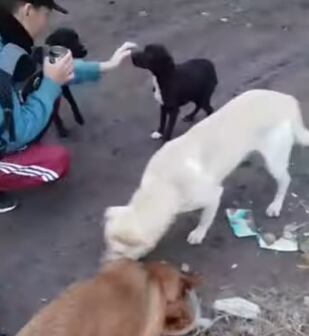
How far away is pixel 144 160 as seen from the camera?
389cm

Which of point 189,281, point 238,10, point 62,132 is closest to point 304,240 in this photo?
point 189,281

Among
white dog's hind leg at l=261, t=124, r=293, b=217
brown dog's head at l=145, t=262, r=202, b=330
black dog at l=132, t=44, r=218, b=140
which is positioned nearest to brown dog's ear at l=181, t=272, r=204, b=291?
brown dog's head at l=145, t=262, r=202, b=330

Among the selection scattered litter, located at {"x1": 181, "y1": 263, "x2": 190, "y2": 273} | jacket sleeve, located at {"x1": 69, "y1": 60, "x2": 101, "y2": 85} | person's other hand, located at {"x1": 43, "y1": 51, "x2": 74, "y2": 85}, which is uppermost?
person's other hand, located at {"x1": 43, "y1": 51, "x2": 74, "y2": 85}

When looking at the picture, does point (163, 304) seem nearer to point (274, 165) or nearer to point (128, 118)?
point (274, 165)

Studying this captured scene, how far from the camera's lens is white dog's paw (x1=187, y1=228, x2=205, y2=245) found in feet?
11.2

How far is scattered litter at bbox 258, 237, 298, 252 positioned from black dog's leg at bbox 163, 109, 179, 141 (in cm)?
70

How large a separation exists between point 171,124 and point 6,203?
73 centimetres

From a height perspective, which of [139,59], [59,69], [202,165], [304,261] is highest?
[59,69]

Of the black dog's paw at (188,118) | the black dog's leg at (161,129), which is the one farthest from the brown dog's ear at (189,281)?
the black dog's paw at (188,118)

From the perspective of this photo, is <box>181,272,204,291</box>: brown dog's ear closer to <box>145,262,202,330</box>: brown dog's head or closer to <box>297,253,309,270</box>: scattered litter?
<box>145,262,202,330</box>: brown dog's head

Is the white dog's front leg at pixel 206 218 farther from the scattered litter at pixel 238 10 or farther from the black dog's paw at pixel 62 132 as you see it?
the scattered litter at pixel 238 10

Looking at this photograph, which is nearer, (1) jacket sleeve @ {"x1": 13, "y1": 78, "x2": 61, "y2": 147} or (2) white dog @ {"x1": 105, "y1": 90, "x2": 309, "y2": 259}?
(2) white dog @ {"x1": 105, "y1": 90, "x2": 309, "y2": 259}

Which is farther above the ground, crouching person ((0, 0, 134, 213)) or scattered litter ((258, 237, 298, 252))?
crouching person ((0, 0, 134, 213))

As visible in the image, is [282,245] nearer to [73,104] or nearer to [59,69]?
[59,69]
